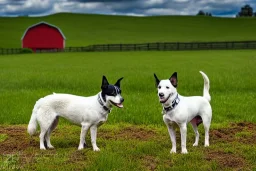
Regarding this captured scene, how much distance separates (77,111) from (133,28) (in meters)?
113

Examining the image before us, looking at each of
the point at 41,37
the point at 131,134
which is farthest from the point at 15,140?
the point at 41,37

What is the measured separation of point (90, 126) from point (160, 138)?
7.23 feet

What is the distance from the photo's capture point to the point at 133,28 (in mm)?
120000

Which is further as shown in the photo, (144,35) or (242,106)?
(144,35)

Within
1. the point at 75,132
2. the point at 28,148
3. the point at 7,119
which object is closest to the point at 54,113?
the point at 28,148

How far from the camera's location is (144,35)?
107 meters

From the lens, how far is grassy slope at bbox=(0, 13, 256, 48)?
98.2 metres

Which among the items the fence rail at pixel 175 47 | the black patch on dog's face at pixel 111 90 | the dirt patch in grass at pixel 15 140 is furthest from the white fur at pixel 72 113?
the fence rail at pixel 175 47

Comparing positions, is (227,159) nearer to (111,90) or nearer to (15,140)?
(111,90)

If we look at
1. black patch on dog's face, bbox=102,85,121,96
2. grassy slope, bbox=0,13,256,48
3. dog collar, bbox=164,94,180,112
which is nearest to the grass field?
dog collar, bbox=164,94,180,112

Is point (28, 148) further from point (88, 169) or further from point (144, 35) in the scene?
point (144, 35)

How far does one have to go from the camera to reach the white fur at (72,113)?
8.50 m

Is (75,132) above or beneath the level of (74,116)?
beneath

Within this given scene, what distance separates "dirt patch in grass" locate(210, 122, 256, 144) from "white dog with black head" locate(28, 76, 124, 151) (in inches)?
118
